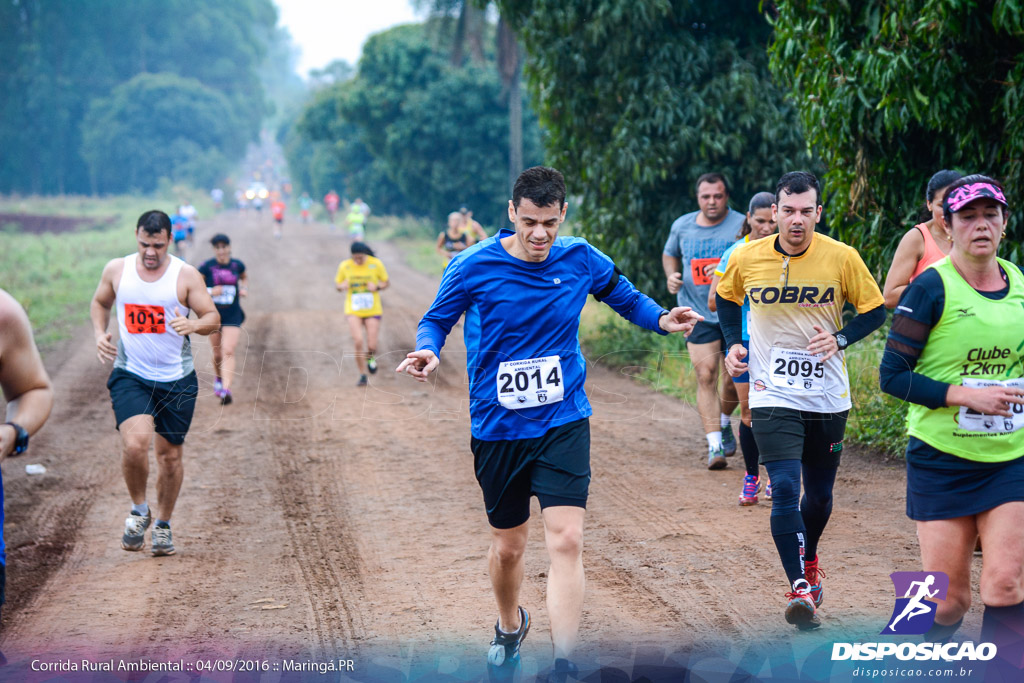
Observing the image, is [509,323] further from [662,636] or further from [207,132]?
[207,132]

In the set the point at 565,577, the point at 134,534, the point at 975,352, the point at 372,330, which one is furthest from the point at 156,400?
the point at 372,330

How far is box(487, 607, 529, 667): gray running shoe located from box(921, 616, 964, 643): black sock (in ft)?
5.97

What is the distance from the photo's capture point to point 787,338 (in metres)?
5.51

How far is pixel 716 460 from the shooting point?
8711mm

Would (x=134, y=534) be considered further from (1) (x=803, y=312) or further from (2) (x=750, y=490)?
(1) (x=803, y=312)

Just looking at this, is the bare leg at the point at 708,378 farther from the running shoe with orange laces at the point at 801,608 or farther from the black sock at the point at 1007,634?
the black sock at the point at 1007,634

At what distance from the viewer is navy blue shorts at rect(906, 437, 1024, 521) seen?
394 cm

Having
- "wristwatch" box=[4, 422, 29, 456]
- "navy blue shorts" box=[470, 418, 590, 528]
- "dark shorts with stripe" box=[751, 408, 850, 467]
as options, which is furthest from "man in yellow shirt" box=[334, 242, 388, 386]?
"wristwatch" box=[4, 422, 29, 456]

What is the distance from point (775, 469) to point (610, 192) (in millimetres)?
9966

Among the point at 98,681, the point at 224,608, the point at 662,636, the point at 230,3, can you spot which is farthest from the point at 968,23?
the point at 230,3

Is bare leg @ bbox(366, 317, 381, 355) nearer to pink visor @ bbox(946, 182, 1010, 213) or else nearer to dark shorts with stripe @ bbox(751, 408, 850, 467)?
dark shorts with stripe @ bbox(751, 408, 850, 467)

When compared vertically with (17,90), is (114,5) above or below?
above

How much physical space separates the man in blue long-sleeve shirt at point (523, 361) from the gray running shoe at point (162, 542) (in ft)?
11.2
